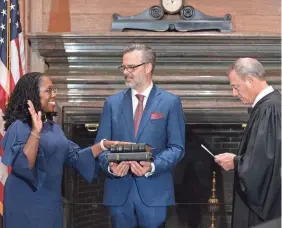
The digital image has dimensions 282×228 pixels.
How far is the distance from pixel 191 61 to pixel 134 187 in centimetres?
169

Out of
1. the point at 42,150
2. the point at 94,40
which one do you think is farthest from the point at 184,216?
the point at 42,150

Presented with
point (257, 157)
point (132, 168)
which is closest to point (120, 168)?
point (132, 168)

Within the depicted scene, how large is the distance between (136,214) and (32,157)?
0.77 meters

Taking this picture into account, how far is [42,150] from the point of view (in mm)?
4074

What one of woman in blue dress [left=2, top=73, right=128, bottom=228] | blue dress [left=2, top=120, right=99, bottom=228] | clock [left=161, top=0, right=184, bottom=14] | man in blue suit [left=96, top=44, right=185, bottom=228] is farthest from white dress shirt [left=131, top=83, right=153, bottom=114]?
clock [left=161, top=0, right=184, bottom=14]

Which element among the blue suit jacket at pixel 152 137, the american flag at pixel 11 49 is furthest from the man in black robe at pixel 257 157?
the american flag at pixel 11 49

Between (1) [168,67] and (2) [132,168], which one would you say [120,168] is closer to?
(2) [132,168]

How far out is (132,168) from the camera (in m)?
4.04

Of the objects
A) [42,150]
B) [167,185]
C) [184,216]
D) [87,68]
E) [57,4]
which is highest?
[57,4]

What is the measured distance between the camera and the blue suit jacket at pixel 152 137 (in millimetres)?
4211

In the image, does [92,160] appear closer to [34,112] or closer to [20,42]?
[34,112]

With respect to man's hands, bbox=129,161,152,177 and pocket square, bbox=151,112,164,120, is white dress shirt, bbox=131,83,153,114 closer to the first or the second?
pocket square, bbox=151,112,164,120

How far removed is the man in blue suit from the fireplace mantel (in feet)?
3.68

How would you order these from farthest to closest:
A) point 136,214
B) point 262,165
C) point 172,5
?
point 172,5 → point 136,214 → point 262,165
